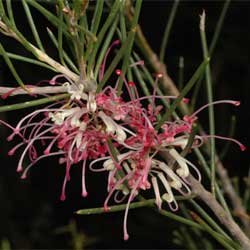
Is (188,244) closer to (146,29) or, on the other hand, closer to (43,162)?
(146,29)

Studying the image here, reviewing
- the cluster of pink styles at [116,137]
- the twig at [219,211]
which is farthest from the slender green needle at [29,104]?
the twig at [219,211]

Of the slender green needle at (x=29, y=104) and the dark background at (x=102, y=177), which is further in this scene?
the dark background at (x=102, y=177)

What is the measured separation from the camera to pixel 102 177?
192 centimetres

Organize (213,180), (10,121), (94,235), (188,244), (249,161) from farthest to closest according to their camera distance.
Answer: (94,235) < (10,121) < (249,161) < (188,244) < (213,180)

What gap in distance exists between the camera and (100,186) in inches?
75.6

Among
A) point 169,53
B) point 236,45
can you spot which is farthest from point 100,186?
point 236,45

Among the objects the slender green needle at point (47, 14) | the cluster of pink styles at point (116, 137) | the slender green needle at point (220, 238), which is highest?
the slender green needle at point (47, 14)

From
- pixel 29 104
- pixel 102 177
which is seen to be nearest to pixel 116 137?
pixel 29 104

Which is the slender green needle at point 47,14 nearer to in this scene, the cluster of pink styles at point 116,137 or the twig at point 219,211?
the cluster of pink styles at point 116,137

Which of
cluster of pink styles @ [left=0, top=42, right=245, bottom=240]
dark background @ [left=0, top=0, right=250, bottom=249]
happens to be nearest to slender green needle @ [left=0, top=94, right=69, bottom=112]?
cluster of pink styles @ [left=0, top=42, right=245, bottom=240]

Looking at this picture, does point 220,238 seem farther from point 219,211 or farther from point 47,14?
point 47,14

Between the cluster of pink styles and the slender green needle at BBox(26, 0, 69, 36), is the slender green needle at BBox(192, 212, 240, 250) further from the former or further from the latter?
the slender green needle at BBox(26, 0, 69, 36)

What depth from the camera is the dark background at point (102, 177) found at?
→ 1.69m

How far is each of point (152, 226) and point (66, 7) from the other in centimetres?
141
